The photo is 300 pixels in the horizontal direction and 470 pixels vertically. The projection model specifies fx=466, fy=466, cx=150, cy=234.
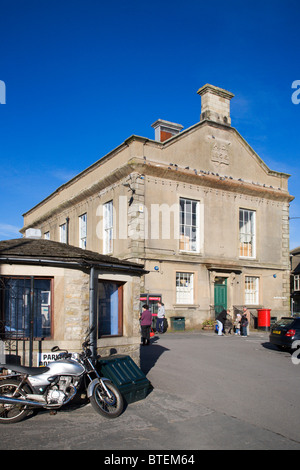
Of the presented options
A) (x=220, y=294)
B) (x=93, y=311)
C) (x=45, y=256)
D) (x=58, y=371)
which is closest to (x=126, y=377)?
(x=93, y=311)

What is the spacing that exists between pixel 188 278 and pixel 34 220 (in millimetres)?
17962

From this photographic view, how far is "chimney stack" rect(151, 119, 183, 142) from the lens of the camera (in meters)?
27.9

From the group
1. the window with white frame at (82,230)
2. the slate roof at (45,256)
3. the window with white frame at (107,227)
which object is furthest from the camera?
the window with white frame at (82,230)

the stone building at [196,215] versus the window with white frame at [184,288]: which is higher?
the stone building at [196,215]

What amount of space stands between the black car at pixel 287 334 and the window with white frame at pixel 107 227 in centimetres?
1106

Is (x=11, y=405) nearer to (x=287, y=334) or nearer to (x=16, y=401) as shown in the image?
(x=16, y=401)

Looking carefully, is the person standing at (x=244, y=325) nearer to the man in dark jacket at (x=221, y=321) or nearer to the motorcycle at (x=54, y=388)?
the man in dark jacket at (x=221, y=321)

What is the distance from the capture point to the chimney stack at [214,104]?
26.3 m

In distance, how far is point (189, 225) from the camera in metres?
24.5

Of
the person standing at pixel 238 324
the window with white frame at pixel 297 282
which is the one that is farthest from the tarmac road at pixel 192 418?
the window with white frame at pixel 297 282

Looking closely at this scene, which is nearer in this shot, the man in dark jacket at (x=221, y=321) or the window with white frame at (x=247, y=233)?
the man in dark jacket at (x=221, y=321)

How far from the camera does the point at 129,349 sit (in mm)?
10688
